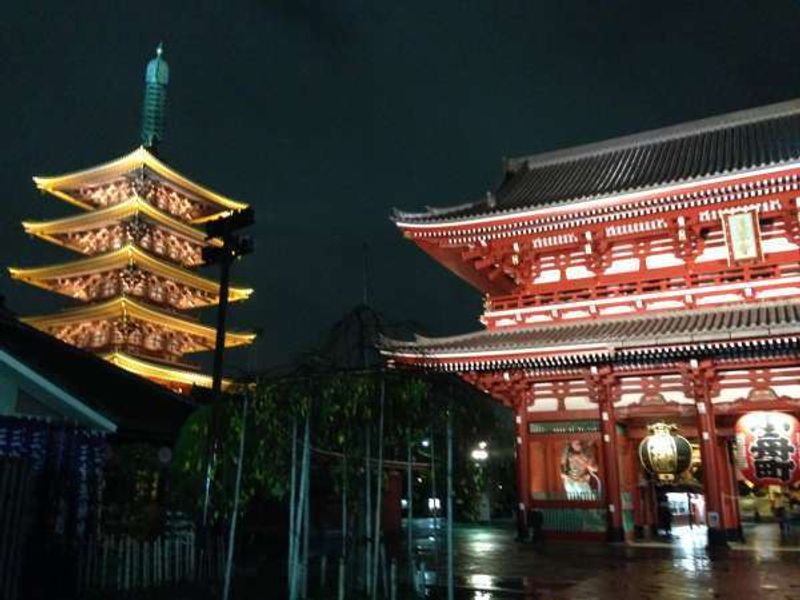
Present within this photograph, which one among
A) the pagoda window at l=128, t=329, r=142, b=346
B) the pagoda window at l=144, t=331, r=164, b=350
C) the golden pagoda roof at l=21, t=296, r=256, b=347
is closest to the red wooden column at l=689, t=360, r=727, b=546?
the golden pagoda roof at l=21, t=296, r=256, b=347

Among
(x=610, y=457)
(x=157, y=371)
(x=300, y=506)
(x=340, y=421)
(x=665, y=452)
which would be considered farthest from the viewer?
(x=157, y=371)

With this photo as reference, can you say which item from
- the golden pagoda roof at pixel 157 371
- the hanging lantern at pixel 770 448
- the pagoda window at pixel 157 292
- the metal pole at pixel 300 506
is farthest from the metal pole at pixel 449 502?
the pagoda window at pixel 157 292

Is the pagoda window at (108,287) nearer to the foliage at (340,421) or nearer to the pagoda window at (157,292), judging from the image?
the pagoda window at (157,292)

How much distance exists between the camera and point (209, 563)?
487 inches

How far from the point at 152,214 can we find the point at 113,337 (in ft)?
22.9

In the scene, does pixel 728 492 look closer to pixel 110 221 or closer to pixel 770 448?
pixel 770 448

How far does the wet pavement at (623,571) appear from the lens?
11492 mm

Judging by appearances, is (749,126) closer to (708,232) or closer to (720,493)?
(708,232)

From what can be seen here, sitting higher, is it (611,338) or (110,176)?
(110,176)

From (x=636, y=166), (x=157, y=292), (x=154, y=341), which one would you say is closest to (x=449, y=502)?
(x=636, y=166)

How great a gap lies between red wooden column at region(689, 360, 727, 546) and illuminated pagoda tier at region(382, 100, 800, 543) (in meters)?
0.04

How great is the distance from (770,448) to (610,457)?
13.1 ft

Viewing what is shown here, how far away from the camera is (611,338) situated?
58.6ft

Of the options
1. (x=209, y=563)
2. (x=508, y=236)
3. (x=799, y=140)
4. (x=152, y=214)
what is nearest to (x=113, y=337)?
(x=152, y=214)
